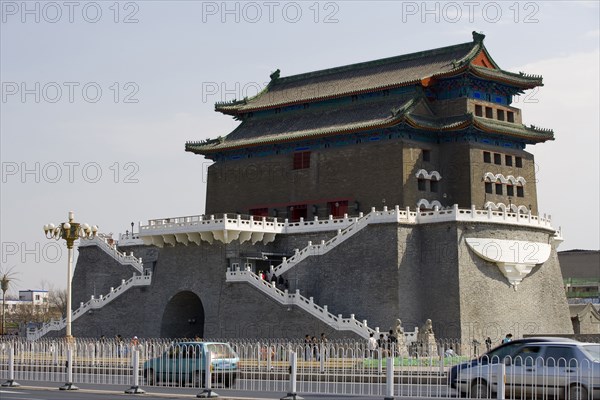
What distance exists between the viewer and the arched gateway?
58.4m

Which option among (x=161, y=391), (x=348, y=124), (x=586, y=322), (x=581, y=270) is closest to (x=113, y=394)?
(x=161, y=391)

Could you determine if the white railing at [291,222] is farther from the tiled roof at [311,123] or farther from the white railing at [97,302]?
the tiled roof at [311,123]

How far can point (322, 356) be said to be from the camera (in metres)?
33.5

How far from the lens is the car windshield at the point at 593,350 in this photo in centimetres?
2394

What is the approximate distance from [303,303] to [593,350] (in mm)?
27697

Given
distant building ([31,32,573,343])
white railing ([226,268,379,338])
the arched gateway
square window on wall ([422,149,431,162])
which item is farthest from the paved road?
square window on wall ([422,149,431,162])

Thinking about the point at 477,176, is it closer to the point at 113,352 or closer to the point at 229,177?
the point at 229,177

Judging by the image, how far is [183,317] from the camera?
5934 cm

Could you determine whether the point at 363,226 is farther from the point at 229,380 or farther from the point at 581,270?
the point at 581,270

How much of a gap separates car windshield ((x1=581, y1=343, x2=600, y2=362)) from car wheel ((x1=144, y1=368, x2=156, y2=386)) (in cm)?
1324

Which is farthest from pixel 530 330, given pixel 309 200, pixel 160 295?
pixel 160 295

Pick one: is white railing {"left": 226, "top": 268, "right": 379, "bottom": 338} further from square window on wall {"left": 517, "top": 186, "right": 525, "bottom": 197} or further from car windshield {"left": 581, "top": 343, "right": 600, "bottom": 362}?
car windshield {"left": 581, "top": 343, "right": 600, "bottom": 362}

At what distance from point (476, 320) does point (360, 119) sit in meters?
13.5

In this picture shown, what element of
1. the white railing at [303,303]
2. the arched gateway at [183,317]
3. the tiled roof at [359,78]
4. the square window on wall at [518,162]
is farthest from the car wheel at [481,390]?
the square window on wall at [518,162]
